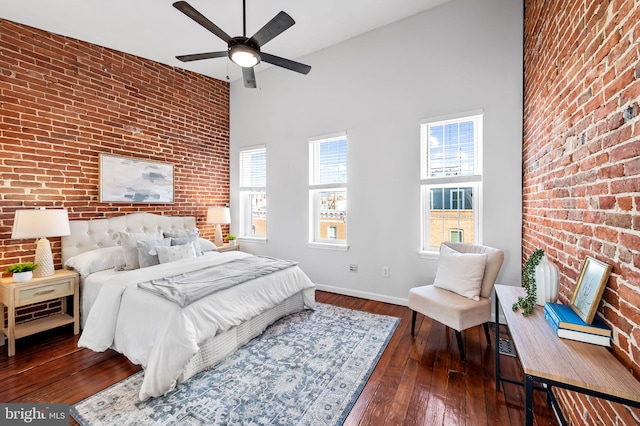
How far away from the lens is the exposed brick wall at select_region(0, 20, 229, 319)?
2928mm

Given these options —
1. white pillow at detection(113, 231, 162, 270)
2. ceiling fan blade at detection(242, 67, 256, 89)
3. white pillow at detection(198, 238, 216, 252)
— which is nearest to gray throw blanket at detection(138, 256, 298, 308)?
white pillow at detection(113, 231, 162, 270)

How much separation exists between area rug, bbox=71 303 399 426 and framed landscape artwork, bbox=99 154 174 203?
2532 mm

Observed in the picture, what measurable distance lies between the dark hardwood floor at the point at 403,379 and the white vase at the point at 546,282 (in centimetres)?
76

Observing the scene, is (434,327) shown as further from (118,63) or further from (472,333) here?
(118,63)

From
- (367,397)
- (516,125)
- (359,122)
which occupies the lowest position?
(367,397)

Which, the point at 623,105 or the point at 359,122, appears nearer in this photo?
the point at 623,105

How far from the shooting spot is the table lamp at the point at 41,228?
2.60 m

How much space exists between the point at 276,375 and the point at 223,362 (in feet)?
1.70

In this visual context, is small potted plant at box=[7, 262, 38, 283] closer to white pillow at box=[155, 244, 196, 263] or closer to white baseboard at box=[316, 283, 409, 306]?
white pillow at box=[155, 244, 196, 263]

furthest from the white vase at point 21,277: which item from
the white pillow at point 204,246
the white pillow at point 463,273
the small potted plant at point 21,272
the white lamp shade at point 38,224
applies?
the white pillow at point 463,273

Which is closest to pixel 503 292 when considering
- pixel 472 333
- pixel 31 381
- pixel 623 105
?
pixel 472 333

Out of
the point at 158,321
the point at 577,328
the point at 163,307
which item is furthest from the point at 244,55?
the point at 577,328

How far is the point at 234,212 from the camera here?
5.28m

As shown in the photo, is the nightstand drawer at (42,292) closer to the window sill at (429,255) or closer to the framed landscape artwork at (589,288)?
the window sill at (429,255)
